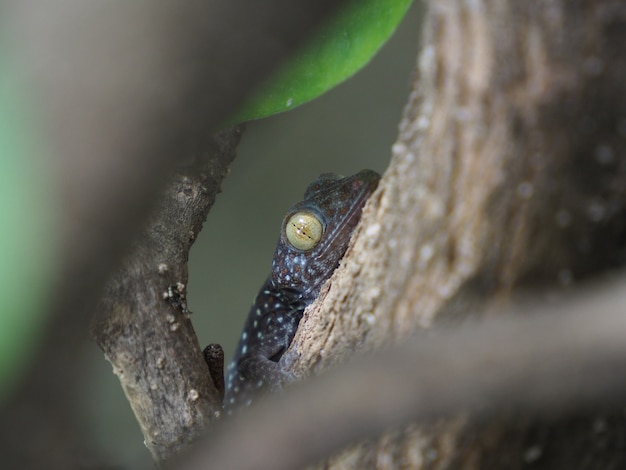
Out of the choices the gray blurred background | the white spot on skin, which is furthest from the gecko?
the gray blurred background

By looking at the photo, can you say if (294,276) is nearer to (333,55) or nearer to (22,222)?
(333,55)

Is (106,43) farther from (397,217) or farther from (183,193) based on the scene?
(183,193)

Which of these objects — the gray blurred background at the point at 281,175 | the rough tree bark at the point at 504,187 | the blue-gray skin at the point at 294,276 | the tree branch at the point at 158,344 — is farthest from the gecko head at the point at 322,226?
the gray blurred background at the point at 281,175

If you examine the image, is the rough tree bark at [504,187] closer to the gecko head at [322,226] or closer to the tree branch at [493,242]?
the tree branch at [493,242]

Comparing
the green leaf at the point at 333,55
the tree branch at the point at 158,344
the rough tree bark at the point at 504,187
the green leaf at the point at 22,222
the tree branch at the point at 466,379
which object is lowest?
the tree branch at the point at 466,379

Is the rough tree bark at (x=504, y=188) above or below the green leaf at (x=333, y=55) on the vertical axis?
below

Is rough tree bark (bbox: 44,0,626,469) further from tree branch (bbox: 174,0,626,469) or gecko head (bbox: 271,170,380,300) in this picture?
gecko head (bbox: 271,170,380,300)

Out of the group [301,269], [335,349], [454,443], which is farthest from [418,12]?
[454,443]

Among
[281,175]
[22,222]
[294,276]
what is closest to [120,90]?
[22,222]
